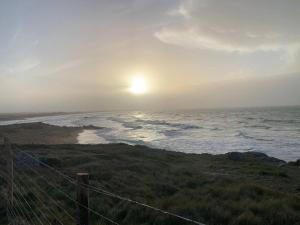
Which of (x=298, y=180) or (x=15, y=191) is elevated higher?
(x=15, y=191)

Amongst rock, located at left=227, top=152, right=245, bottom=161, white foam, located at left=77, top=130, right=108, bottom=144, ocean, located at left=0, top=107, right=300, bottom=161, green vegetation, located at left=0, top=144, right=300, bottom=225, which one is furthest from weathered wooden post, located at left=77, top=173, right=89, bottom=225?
white foam, located at left=77, top=130, right=108, bottom=144

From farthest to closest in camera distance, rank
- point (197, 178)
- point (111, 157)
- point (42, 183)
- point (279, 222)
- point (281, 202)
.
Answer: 1. point (111, 157)
2. point (197, 178)
3. point (42, 183)
4. point (281, 202)
5. point (279, 222)

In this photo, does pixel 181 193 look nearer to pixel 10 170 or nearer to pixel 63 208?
pixel 63 208

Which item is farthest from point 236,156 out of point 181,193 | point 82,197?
point 82,197

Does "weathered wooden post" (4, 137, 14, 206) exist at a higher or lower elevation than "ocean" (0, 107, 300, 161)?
higher

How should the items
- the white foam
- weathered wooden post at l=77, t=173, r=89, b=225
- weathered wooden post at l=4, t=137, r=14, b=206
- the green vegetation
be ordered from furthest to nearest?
the white foam
the green vegetation
weathered wooden post at l=4, t=137, r=14, b=206
weathered wooden post at l=77, t=173, r=89, b=225

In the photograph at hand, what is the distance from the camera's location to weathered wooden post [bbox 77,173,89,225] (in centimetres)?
439

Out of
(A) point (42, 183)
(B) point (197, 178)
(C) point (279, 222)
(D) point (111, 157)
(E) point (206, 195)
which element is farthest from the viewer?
(D) point (111, 157)

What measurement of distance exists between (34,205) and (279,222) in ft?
24.0

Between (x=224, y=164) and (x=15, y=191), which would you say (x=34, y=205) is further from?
(x=224, y=164)

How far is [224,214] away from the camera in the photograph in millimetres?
9070

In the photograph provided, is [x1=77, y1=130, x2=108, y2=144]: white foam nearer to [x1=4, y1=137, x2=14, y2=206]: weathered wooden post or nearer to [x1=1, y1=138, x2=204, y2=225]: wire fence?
[x1=1, y1=138, x2=204, y2=225]: wire fence

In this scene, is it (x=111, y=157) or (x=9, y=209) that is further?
(x=111, y=157)

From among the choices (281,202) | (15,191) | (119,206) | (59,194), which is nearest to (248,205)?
(281,202)
